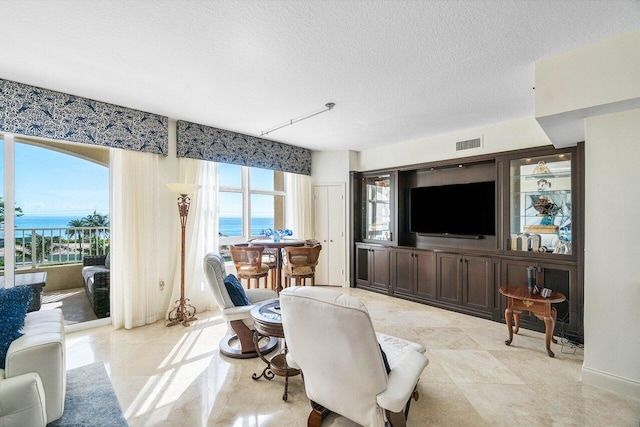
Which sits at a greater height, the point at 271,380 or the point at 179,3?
the point at 179,3

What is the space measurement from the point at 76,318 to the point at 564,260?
5.92 meters

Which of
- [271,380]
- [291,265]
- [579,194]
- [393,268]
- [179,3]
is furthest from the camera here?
[393,268]

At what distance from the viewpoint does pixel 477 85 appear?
2.90m

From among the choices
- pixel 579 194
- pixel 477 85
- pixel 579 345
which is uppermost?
pixel 477 85

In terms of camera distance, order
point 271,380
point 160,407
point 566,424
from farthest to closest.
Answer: point 271,380 < point 160,407 < point 566,424

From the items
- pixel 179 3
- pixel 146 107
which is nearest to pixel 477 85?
pixel 179 3

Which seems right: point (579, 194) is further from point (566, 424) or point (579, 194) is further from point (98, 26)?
point (98, 26)

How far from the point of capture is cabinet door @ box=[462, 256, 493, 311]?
4.00 m

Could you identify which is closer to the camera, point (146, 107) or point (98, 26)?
point (98, 26)

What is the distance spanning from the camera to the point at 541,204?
363cm

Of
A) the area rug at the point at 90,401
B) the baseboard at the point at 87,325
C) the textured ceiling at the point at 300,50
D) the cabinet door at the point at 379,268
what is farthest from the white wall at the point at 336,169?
the area rug at the point at 90,401

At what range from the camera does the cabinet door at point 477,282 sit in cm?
400

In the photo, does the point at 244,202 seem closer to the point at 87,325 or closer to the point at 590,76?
the point at 87,325

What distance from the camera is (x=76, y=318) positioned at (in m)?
3.60
